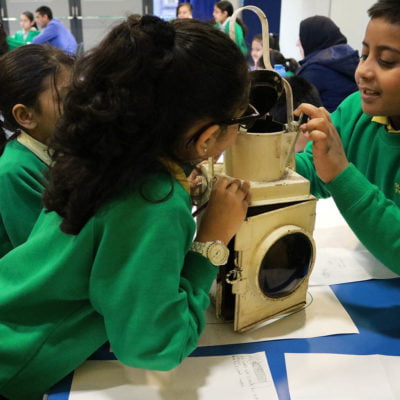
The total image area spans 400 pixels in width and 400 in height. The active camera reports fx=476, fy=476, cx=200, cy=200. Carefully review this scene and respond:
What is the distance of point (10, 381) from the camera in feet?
2.46

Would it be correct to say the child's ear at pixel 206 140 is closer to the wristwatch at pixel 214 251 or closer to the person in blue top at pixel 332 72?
the wristwatch at pixel 214 251

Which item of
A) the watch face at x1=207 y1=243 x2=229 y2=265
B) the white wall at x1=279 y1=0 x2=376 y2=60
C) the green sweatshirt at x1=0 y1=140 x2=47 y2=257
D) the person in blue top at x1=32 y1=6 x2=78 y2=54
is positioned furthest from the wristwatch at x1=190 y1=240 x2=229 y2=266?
the person in blue top at x1=32 y1=6 x2=78 y2=54

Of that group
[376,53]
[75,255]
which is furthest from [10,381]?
[376,53]

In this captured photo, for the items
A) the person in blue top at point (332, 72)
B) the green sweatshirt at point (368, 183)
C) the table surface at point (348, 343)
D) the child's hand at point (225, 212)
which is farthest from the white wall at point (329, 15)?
the child's hand at point (225, 212)

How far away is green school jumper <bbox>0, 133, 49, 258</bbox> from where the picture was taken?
3.53 ft

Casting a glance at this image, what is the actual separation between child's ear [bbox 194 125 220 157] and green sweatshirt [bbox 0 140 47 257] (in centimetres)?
49

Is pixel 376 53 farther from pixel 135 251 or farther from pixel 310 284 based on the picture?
pixel 135 251

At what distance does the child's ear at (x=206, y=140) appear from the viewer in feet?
2.35

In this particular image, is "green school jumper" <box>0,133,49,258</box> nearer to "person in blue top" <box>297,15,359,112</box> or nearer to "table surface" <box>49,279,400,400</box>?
"table surface" <box>49,279,400,400</box>

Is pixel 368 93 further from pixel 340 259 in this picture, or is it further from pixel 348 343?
pixel 348 343

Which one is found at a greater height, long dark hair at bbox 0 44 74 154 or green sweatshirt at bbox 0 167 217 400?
long dark hair at bbox 0 44 74 154

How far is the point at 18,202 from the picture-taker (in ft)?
3.55

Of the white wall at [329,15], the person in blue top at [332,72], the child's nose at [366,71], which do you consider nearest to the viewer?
the child's nose at [366,71]

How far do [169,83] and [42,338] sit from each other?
1.45 ft
